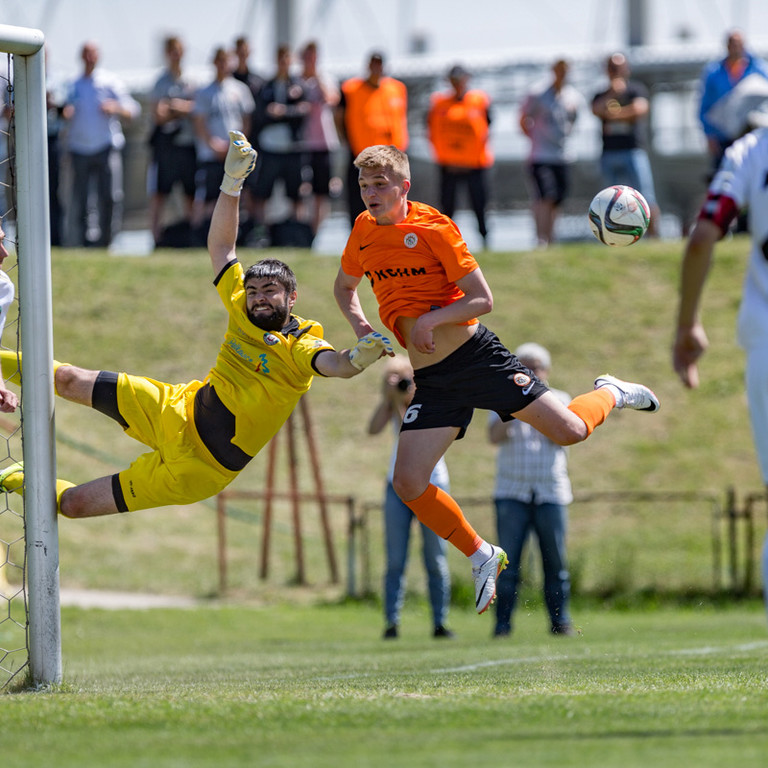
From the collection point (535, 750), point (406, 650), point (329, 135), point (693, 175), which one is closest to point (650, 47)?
point (693, 175)

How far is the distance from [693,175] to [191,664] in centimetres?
1771

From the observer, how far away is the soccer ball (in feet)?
22.5

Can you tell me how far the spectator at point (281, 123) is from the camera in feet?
55.9

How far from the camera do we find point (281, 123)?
17.1 m

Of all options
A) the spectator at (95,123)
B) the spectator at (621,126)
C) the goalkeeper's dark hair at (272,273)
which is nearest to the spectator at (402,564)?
the goalkeeper's dark hair at (272,273)

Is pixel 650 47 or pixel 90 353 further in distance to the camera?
pixel 650 47

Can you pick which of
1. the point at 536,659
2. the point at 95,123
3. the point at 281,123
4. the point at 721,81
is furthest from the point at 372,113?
the point at 536,659

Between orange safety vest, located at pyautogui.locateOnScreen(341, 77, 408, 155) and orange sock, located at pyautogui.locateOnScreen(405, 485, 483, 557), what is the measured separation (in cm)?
975

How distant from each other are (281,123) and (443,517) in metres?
10.9

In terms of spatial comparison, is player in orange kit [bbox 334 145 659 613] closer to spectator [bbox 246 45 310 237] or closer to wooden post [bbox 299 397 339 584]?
wooden post [bbox 299 397 339 584]

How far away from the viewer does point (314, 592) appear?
49.9 feet

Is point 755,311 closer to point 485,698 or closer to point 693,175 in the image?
point 485,698

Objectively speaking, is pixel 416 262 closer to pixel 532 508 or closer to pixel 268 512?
pixel 532 508

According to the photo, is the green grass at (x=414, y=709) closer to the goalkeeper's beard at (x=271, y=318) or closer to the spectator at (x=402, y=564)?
the spectator at (x=402, y=564)
